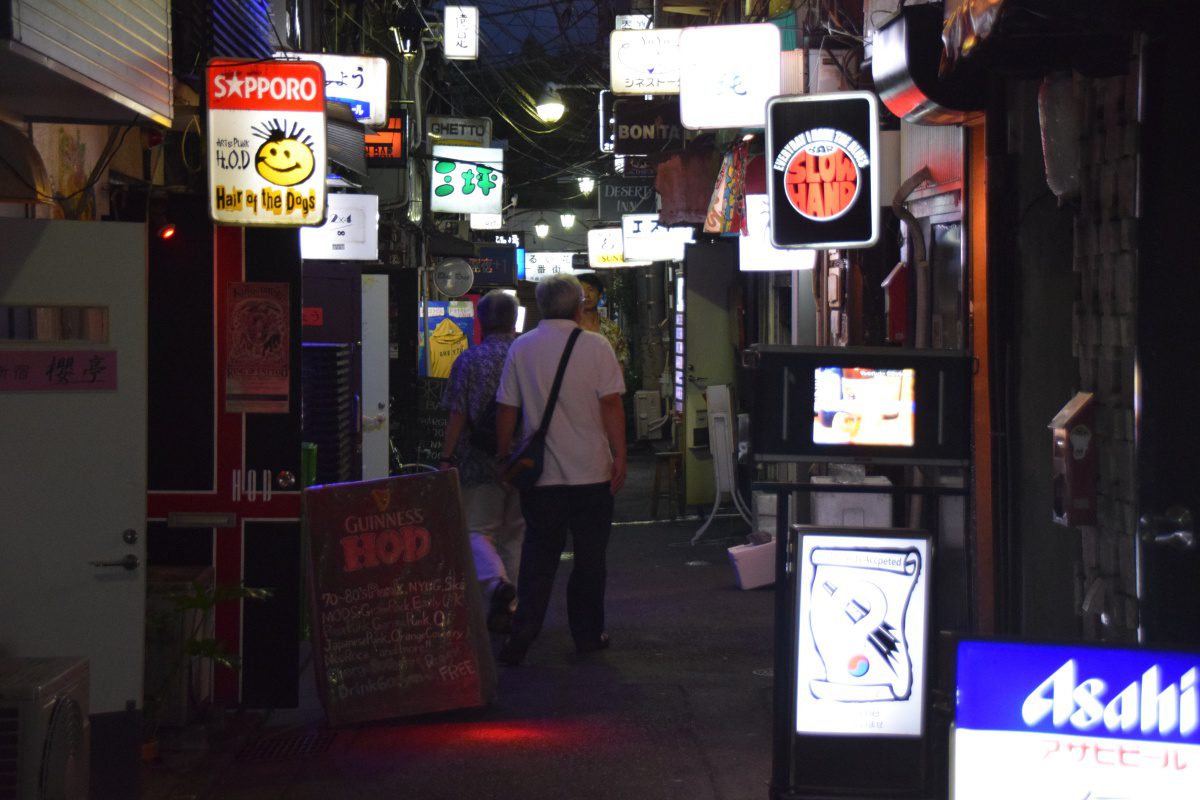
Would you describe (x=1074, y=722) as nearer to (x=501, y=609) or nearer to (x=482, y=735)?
(x=482, y=735)

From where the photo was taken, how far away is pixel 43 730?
432cm

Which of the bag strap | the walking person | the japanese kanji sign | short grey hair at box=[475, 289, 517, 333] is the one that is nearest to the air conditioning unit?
the bag strap

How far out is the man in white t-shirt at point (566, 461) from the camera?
26.0 ft

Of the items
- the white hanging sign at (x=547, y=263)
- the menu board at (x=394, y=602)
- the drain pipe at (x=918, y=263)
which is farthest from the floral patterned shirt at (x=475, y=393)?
the white hanging sign at (x=547, y=263)

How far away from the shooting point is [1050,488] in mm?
6590

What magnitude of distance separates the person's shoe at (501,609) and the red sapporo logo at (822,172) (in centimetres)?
306

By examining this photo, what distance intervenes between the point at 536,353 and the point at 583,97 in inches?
1058

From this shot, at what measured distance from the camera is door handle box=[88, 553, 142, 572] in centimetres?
550

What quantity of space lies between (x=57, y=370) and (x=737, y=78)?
7049 millimetres

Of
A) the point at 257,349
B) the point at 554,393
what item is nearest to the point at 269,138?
the point at 257,349

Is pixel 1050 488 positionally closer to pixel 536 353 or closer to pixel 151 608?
pixel 536 353

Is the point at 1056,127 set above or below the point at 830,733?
above

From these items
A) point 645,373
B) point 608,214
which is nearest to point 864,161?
point 608,214

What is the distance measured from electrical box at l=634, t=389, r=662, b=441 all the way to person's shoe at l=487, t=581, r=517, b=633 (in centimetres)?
1636
